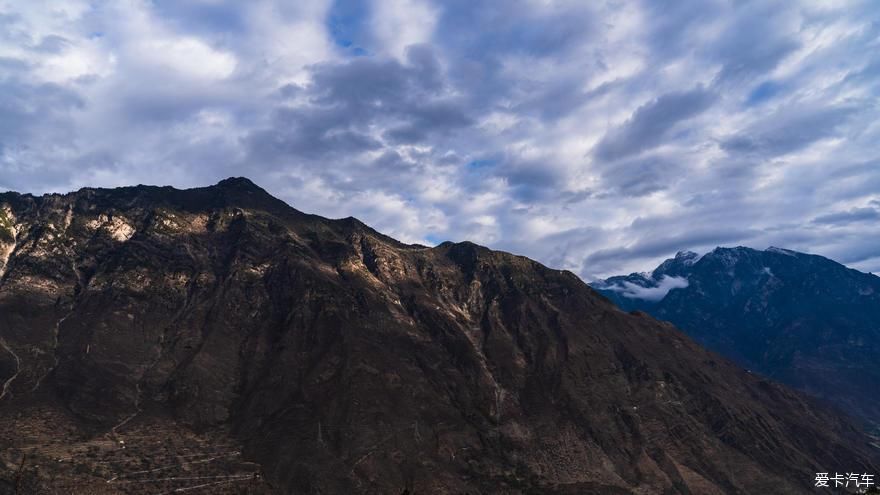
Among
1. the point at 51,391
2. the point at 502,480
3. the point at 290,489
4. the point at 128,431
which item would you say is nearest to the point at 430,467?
the point at 502,480

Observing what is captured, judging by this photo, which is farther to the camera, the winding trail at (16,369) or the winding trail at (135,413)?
the winding trail at (16,369)

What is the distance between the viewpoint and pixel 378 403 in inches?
7677

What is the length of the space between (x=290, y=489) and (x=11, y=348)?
330 feet

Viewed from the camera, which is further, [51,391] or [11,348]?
[11,348]

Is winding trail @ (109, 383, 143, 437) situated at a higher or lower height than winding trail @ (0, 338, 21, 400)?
lower

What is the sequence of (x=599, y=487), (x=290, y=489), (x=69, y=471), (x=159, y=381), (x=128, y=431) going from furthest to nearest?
(x=159, y=381), (x=599, y=487), (x=128, y=431), (x=290, y=489), (x=69, y=471)

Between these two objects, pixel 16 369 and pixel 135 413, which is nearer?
pixel 135 413

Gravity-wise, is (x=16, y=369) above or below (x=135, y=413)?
above

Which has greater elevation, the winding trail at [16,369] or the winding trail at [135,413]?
the winding trail at [16,369]

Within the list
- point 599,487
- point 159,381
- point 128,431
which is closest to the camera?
point 128,431

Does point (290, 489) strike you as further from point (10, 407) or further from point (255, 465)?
point (10, 407)

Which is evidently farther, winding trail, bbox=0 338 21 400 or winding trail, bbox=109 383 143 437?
winding trail, bbox=0 338 21 400

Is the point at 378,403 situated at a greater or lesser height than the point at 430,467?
greater

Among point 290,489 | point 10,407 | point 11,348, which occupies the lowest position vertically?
point 290,489
